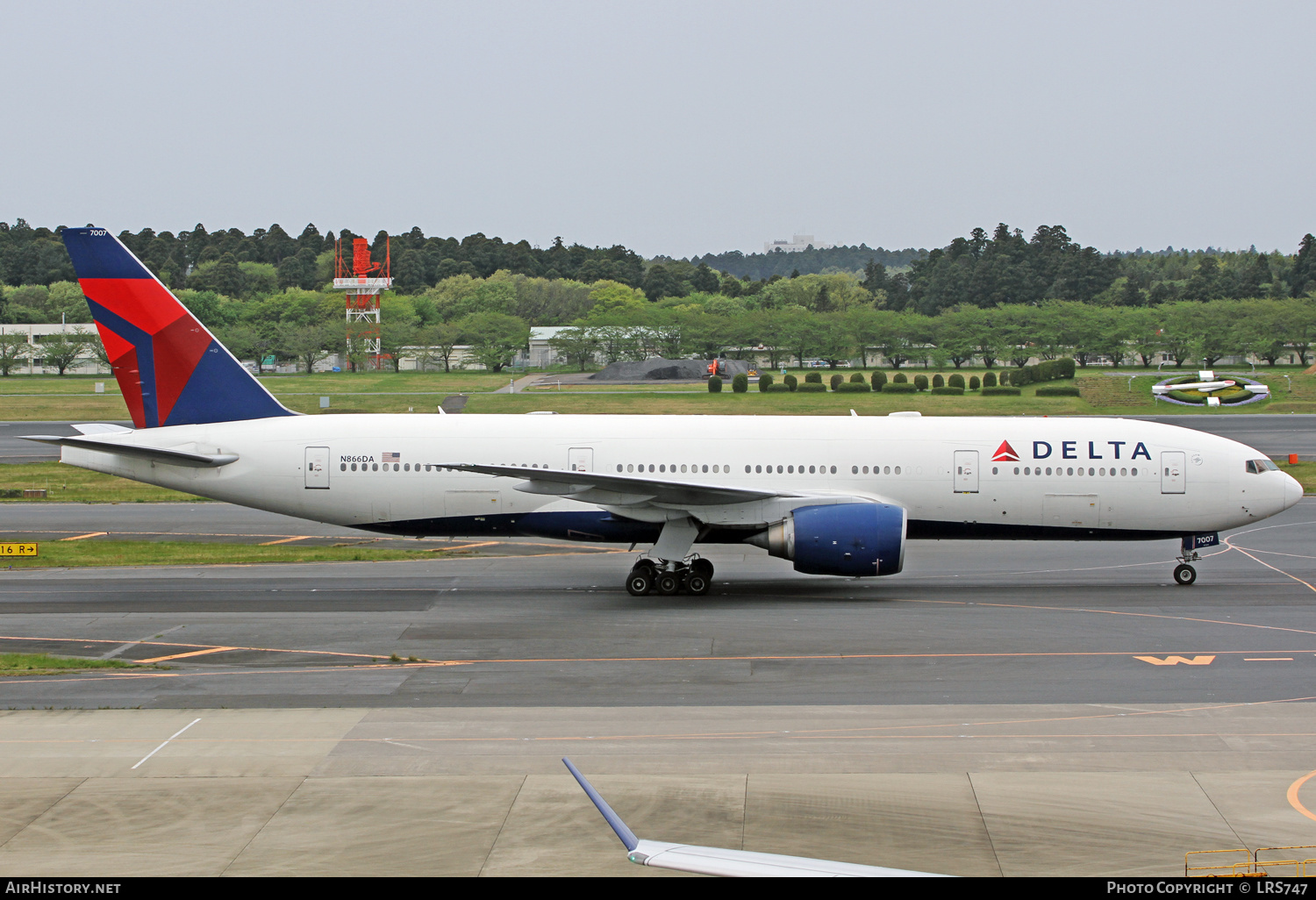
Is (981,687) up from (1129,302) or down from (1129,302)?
down

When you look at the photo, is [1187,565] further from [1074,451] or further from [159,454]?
[159,454]

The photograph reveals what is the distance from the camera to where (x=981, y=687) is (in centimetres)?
1816

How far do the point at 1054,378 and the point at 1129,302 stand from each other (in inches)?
2412

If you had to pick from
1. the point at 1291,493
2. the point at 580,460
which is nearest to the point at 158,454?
the point at 580,460

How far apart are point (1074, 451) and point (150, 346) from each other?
2246 centimetres

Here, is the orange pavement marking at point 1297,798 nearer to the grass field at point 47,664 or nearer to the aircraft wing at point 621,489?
the aircraft wing at point 621,489

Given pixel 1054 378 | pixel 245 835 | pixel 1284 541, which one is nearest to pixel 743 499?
pixel 245 835

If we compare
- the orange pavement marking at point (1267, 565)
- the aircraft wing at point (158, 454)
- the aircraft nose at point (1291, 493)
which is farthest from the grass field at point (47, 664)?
the orange pavement marking at point (1267, 565)

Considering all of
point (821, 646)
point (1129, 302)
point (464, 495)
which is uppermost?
point (1129, 302)

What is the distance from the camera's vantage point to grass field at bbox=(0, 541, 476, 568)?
97.8 ft

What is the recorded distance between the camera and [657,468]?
26375mm

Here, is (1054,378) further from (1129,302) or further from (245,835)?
(245,835)

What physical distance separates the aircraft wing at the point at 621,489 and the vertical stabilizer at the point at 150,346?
23.8 feet

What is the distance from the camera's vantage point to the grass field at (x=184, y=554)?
29.8 meters
